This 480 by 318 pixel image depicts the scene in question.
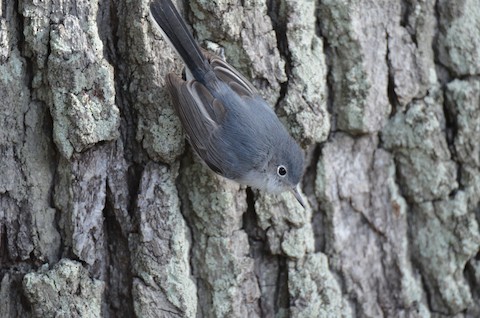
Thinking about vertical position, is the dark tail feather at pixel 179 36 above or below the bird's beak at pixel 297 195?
above

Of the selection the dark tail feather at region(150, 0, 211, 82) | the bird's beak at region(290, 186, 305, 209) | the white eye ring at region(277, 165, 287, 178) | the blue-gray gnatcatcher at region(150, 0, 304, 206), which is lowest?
the bird's beak at region(290, 186, 305, 209)

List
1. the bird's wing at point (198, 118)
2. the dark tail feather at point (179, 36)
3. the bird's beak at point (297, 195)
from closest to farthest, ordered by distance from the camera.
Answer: the dark tail feather at point (179, 36), the bird's wing at point (198, 118), the bird's beak at point (297, 195)

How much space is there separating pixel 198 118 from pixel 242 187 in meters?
0.35

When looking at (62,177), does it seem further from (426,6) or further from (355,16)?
(426,6)

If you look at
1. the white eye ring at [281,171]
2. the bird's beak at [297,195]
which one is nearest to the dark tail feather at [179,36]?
the white eye ring at [281,171]

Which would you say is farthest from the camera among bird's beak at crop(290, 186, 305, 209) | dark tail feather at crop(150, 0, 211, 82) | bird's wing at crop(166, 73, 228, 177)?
bird's beak at crop(290, 186, 305, 209)

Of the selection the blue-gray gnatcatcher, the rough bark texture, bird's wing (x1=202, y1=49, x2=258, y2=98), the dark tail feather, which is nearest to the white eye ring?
the blue-gray gnatcatcher

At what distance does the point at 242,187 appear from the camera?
2885 millimetres

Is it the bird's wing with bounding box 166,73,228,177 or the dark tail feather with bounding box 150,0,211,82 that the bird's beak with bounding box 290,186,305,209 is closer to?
the bird's wing with bounding box 166,73,228,177

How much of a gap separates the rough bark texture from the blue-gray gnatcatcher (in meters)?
0.07

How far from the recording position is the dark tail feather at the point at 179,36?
2576 mm

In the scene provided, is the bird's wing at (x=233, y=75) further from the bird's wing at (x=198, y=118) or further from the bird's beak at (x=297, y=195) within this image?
the bird's beak at (x=297, y=195)

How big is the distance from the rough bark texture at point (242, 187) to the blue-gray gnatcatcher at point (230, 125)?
0.24ft

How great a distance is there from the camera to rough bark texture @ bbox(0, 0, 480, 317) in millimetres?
2598
